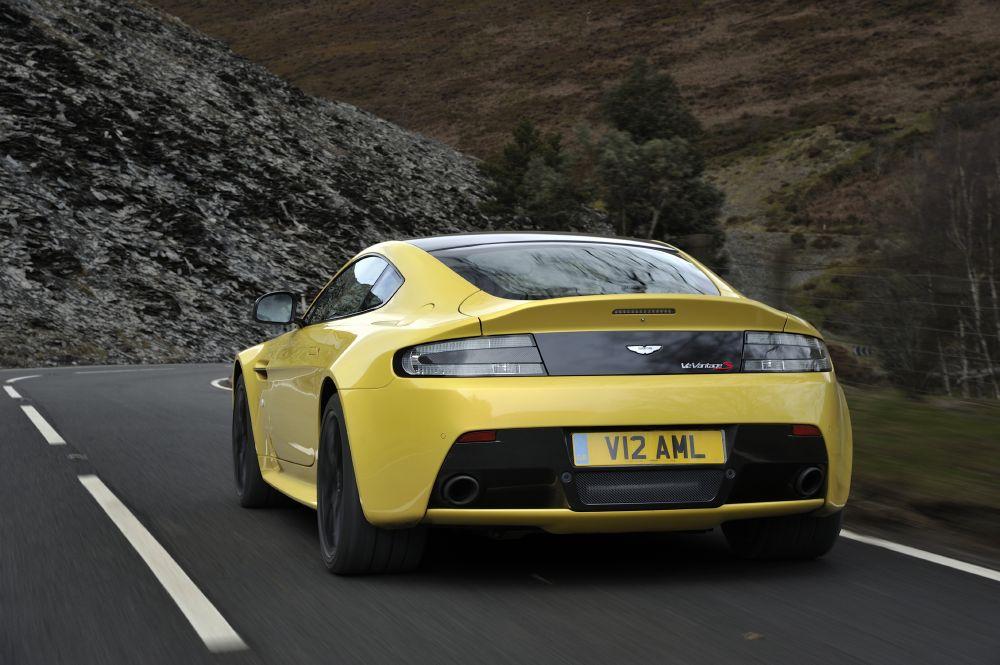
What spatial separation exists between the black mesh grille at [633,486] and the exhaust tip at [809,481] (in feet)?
1.54

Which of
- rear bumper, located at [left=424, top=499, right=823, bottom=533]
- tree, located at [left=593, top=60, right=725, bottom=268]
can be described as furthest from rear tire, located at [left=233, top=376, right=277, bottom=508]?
tree, located at [left=593, top=60, right=725, bottom=268]

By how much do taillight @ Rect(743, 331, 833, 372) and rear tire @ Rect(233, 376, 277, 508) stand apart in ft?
10.2

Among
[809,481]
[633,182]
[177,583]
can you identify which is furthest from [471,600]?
[633,182]

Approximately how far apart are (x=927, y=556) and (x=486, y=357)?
2298 millimetres

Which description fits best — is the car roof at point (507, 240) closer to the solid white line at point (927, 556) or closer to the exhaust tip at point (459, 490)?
the exhaust tip at point (459, 490)

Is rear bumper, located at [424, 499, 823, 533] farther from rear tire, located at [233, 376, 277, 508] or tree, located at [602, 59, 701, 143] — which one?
tree, located at [602, 59, 701, 143]

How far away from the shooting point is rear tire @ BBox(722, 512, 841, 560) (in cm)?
517

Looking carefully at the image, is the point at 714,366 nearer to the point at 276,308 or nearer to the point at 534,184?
the point at 276,308

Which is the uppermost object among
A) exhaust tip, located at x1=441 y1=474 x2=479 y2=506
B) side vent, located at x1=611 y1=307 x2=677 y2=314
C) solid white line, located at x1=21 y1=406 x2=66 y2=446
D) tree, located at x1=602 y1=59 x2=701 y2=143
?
tree, located at x1=602 y1=59 x2=701 y2=143

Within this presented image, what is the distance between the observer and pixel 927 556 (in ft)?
17.8

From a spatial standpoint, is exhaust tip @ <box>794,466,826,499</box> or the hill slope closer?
exhaust tip @ <box>794,466,826,499</box>

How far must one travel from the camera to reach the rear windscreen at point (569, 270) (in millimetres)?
4875

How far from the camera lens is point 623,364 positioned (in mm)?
4520

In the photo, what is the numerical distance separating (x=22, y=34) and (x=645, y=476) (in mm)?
50432
